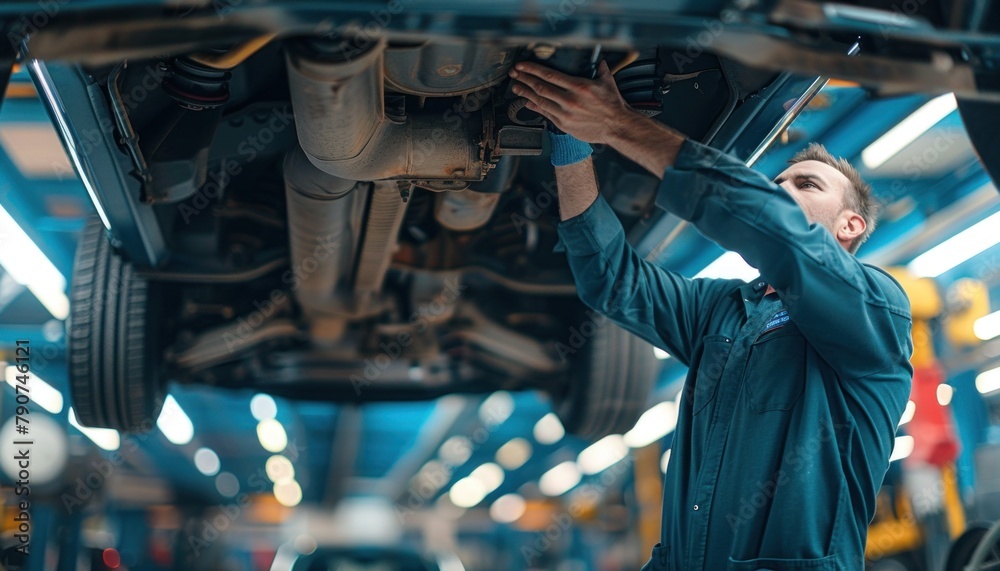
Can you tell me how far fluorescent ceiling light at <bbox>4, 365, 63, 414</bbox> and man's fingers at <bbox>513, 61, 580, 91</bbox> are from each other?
5419 mm

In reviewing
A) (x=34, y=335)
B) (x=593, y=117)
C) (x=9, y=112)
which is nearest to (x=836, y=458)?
(x=593, y=117)

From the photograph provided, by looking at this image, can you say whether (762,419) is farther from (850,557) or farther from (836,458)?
(850,557)

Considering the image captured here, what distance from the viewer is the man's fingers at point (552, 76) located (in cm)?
159

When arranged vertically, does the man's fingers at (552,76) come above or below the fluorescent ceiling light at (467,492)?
below

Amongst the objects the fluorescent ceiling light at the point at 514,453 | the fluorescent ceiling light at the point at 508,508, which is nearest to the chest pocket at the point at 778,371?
the fluorescent ceiling light at the point at 514,453

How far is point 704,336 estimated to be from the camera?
6.41 ft

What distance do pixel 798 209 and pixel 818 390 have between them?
35 cm

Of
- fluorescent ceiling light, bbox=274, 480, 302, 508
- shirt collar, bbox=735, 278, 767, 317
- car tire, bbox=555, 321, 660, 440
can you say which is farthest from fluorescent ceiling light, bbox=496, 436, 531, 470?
shirt collar, bbox=735, 278, 767, 317

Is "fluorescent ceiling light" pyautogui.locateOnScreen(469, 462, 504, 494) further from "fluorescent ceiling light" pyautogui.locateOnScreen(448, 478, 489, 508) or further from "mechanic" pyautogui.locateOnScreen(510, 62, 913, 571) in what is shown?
"mechanic" pyautogui.locateOnScreen(510, 62, 913, 571)

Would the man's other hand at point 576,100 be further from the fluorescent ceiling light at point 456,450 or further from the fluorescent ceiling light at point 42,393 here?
the fluorescent ceiling light at point 456,450

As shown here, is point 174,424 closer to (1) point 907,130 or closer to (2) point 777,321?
(1) point 907,130

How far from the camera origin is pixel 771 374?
5.58 feet

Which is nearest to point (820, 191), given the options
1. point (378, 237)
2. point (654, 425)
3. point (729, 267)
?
point (378, 237)

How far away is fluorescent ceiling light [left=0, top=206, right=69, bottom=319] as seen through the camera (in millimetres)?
4289
